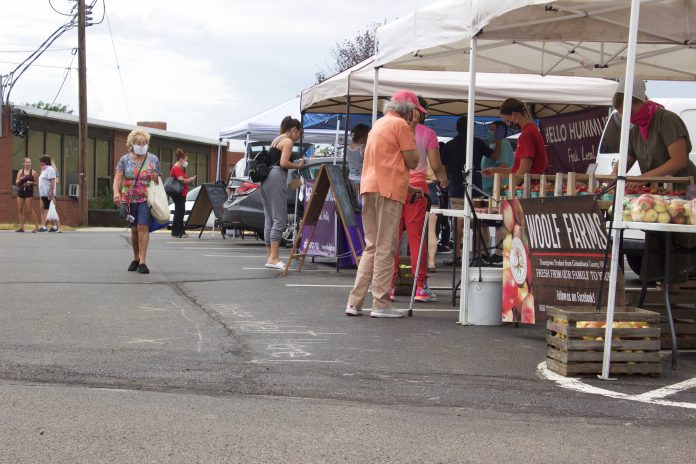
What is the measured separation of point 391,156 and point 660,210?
290 centimetres

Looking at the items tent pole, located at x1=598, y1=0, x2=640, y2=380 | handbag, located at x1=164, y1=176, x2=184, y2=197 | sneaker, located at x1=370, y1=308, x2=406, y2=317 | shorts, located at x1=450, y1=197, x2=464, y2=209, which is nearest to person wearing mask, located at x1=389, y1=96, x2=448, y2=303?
sneaker, located at x1=370, y1=308, x2=406, y2=317

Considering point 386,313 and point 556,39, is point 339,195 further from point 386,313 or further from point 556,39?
point 556,39

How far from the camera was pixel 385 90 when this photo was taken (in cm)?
1372

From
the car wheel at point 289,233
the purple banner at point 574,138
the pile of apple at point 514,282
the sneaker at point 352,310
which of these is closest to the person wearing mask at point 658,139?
the pile of apple at point 514,282

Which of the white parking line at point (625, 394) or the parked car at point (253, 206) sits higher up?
the parked car at point (253, 206)

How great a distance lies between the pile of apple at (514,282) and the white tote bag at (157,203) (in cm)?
559

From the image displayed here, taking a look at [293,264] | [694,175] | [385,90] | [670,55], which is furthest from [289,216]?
[694,175]

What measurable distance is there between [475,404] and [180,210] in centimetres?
1896

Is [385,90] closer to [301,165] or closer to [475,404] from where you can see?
[301,165]

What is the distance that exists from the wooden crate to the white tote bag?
281 inches

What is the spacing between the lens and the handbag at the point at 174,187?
890 inches

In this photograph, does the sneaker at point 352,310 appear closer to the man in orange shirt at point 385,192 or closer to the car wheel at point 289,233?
the man in orange shirt at point 385,192

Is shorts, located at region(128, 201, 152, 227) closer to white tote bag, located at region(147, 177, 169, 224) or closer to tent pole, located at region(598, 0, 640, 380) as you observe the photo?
white tote bag, located at region(147, 177, 169, 224)

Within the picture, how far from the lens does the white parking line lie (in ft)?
18.5
